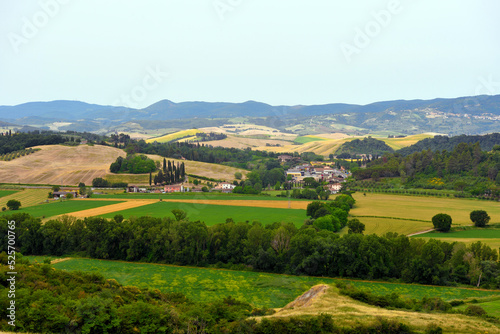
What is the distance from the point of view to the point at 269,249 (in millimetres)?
40219

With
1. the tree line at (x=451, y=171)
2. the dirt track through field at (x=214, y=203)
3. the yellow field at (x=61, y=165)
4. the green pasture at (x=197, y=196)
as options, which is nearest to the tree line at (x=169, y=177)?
the green pasture at (x=197, y=196)

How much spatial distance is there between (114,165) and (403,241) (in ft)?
272

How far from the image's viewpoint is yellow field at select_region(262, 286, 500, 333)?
20769mm

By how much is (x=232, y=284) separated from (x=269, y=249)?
6583mm

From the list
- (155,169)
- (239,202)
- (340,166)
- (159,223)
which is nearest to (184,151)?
(155,169)

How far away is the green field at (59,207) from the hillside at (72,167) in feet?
81.5

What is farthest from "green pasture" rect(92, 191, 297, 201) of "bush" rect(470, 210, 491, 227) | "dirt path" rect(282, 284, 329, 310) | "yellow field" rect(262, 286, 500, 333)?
"yellow field" rect(262, 286, 500, 333)

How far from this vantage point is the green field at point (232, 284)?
32094mm

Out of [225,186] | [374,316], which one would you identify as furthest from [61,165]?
[374,316]

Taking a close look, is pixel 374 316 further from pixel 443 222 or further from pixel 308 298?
pixel 443 222

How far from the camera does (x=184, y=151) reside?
472 ft

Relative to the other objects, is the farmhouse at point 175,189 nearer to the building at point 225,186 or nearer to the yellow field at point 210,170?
the building at point 225,186

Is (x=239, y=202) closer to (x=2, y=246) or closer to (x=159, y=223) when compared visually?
(x=159, y=223)

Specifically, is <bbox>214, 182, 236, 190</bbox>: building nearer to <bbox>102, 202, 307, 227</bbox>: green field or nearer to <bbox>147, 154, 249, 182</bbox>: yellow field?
<bbox>147, 154, 249, 182</bbox>: yellow field
